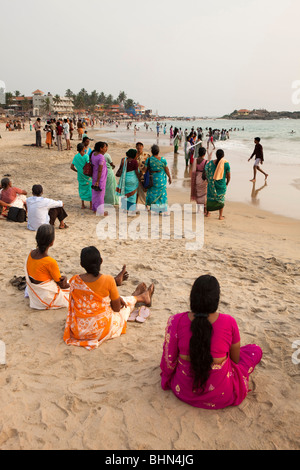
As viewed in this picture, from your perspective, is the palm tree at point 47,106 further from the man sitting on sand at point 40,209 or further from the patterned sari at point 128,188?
the man sitting on sand at point 40,209

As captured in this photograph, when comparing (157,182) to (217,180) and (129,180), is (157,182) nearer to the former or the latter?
(129,180)

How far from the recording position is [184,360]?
232cm

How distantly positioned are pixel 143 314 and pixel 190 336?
141 centimetres

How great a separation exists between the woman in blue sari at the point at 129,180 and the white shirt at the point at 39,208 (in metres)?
1.78

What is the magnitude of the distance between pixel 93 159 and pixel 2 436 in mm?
5573

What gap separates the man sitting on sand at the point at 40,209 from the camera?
18.4 ft

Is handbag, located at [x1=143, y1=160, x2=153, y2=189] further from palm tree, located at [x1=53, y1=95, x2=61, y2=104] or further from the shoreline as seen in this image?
palm tree, located at [x1=53, y1=95, x2=61, y2=104]

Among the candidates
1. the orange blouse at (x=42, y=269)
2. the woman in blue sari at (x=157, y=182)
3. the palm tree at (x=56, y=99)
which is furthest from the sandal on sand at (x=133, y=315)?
the palm tree at (x=56, y=99)

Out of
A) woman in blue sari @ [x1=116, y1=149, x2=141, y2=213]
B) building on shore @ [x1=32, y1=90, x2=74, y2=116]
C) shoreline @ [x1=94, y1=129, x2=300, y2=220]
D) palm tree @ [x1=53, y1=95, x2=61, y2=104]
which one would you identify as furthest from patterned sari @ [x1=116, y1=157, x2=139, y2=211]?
palm tree @ [x1=53, y1=95, x2=61, y2=104]

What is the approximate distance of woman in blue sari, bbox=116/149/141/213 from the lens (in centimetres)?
709

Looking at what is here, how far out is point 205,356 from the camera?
216 centimetres

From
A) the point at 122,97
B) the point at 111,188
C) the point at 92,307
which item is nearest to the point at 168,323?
the point at 92,307
